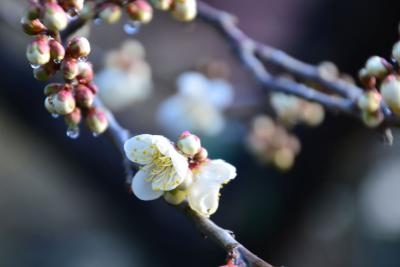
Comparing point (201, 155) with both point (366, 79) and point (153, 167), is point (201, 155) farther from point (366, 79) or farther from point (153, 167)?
point (366, 79)

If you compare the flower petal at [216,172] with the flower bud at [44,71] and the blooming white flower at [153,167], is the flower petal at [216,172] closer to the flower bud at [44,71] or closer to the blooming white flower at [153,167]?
the blooming white flower at [153,167]

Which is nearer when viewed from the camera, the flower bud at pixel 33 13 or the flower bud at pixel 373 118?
the flower bud at pixel 33 13

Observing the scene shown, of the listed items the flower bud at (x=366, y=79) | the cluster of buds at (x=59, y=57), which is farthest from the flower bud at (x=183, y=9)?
the flower bud at (x=366, y=79)

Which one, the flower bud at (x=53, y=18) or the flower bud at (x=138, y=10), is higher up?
the flower bud at (x=138, y=10)

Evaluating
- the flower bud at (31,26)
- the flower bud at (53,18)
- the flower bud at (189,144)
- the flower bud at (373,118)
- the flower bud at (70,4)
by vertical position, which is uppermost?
Answer: the flower bud at (373,118)

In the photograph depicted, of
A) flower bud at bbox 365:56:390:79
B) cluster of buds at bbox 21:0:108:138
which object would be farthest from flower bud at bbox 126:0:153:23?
flower bud at bbox 365:56:390:79

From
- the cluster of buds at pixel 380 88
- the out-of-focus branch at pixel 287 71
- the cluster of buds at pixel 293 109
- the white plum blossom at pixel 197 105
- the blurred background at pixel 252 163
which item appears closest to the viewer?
the cluster of buds at pixel 380 88

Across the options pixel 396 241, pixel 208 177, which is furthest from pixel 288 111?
pixel 396 241
